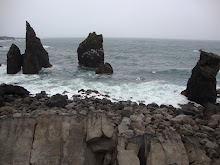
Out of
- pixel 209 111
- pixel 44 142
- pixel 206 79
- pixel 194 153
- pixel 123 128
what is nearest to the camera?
pixel 44 142

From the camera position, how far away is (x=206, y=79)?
1609cm

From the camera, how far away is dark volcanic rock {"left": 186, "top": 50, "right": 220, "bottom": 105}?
15.9m

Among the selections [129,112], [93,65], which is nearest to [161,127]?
[129,112]

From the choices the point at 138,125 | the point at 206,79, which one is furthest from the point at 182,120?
the point at 206,79

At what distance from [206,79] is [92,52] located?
21.6 metres

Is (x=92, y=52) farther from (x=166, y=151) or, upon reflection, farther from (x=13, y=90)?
(x=166, y=151)

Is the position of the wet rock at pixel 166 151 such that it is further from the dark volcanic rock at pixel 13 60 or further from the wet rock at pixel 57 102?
the dark volcanic rock at pixel 13 60

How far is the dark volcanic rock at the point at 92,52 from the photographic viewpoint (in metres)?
34.2

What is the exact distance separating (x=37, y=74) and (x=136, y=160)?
2462cm

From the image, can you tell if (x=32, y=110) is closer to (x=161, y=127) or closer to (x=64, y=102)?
(x=64, y=102)

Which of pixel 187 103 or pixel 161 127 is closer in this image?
pixel 161 127

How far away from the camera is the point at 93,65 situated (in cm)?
3453

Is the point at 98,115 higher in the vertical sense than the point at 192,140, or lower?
higher

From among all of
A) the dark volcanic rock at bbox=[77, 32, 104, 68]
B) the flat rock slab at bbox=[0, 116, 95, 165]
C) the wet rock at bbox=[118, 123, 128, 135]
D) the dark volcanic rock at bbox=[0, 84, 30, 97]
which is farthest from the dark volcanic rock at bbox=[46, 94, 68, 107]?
the dark volcanic rock at bbox=[77, 32, 104, 68]
